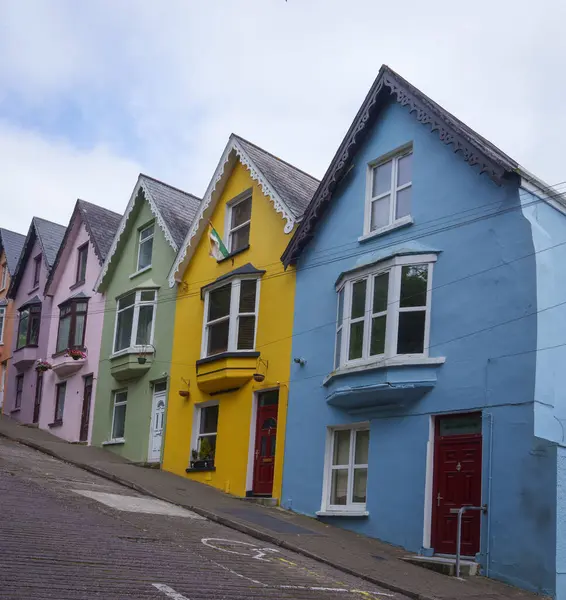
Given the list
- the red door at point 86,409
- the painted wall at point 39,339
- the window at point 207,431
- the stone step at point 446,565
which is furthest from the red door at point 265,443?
the painted wall at point 39,339

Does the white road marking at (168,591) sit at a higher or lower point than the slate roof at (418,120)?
lower

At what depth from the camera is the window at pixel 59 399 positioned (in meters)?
31.1

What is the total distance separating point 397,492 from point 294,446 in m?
3.56

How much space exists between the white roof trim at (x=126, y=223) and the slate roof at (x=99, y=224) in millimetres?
1301

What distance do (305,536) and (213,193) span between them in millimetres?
11142

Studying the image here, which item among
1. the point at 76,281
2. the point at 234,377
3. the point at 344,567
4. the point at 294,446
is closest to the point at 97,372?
Result: the point at 76,281

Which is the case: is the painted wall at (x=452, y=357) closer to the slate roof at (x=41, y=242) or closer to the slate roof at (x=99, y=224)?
the slate roof at (x=99, y=224)

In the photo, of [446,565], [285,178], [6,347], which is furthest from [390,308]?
[6,347]

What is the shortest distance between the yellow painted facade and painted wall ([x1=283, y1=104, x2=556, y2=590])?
3.64 feet

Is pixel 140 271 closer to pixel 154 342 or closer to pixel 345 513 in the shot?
pixel 154 342

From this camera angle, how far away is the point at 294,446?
19.3 metres

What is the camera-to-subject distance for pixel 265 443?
2052cm

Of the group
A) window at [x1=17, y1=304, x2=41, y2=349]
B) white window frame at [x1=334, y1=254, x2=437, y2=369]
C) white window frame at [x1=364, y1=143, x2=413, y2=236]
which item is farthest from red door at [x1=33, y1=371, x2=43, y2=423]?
white window frame at [x1=364, y1=143, x2=413, y2=236]

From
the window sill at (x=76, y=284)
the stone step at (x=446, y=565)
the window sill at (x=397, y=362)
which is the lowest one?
the stone step at (x=446, y=565)
